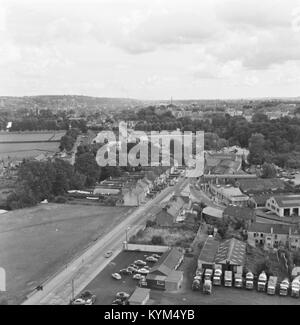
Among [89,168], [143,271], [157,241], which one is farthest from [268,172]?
[143,271]

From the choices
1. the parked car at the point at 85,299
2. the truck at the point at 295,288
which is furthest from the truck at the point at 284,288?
the parked car at the point at 85,299

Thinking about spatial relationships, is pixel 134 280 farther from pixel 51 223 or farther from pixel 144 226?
pixel 51 223

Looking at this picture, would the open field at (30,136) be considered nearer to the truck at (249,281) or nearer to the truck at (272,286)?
the truck at (249,281)

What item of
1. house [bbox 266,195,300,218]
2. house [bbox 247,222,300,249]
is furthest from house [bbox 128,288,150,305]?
house [bbox 266,195,300,218]
